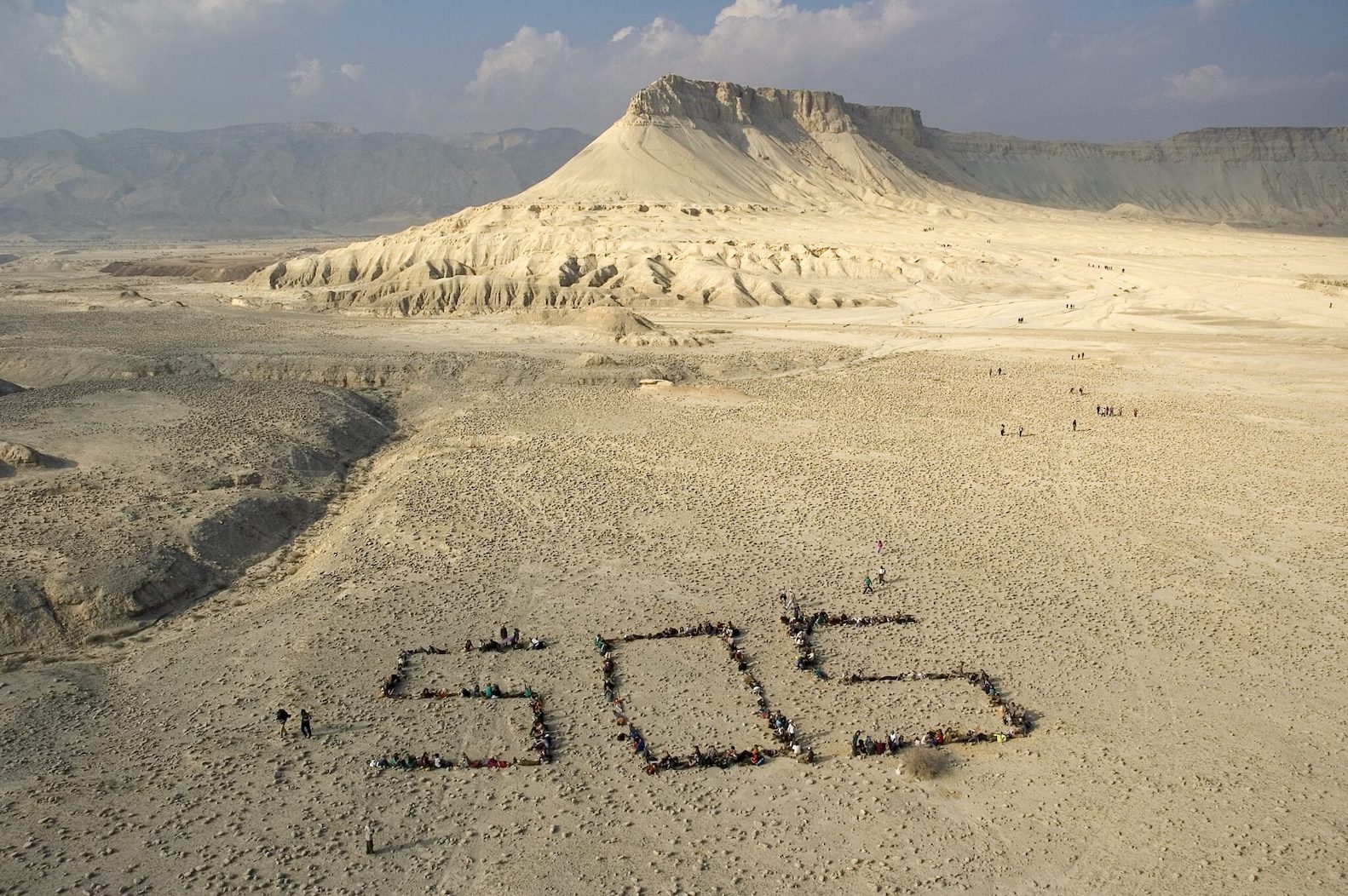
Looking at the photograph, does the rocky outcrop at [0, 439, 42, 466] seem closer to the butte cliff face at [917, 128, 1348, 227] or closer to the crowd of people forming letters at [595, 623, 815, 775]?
the crowd of people forming letters at [595, 623, 815, 775]

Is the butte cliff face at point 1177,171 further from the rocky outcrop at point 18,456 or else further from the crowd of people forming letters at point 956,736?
the crowd of people forming letters at point 956,736

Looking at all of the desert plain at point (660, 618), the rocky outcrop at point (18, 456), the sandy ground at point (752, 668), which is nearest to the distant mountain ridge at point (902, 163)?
the desert plain at point (660, 618)

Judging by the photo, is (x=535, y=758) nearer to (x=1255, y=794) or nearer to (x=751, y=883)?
(x=751, y=883)

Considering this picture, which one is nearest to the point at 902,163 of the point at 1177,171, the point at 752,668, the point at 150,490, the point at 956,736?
the point at 1177,171

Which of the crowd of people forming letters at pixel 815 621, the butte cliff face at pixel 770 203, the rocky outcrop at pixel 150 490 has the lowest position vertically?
the crowd of people forming letters at pixel 815 621

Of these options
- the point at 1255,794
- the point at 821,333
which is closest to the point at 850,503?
the point at 1255,794

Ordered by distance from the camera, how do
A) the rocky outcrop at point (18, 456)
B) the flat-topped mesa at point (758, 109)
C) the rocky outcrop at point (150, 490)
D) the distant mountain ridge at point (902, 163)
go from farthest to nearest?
the flat-topped mesa at point (758, 109), the distant mountain ridge at point (902, 163), the rocky outcrop at point (18, 456), the rocky outcrop at point (150, 490)
